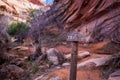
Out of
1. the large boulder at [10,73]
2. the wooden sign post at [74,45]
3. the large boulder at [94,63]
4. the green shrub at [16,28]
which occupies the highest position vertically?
the green shrub at [16,28]

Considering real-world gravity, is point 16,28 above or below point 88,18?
below

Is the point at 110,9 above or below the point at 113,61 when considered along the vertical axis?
above

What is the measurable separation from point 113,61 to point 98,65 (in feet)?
1.29

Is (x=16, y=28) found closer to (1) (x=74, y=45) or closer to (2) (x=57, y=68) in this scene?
(2) (x=57, y=68)

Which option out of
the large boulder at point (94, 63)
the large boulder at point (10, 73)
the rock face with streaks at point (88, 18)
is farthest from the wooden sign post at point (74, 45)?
the rock face with streaks at point (88, 18)

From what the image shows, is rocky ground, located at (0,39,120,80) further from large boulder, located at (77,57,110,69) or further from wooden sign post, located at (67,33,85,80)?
wooden sign post, located at (67,33,85,80)

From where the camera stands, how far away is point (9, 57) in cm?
928

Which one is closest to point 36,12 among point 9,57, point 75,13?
point 75,13

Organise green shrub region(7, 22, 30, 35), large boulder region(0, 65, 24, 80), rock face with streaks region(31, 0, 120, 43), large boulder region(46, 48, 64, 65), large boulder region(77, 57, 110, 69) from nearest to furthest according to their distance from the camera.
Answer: large boulder region(77, 57, 110, 69) → large boulder region(0, 65, 24, 80) → large boulder region(46, 48, 64, 65) → rock face with streaks region(31, 0, 120, 43) → green shrub region(7, 22, 30, 35)

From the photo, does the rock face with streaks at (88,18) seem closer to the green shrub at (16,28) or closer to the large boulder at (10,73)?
the green shrub at (16,28)

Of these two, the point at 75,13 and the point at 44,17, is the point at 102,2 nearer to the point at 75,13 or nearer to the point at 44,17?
the point at 75,13

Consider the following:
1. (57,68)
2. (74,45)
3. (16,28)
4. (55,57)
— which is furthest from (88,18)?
(74,45)

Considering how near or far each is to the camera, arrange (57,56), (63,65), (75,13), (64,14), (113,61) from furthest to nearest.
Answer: (64,14), (75,13), (57,56), (63,65), (113,61)

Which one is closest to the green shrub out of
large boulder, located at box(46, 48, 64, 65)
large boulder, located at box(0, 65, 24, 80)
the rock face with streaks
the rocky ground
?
the rock face with streaks
